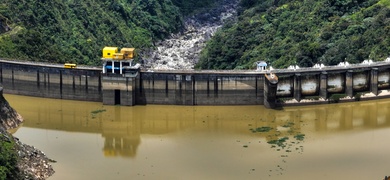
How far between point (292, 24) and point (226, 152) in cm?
3109

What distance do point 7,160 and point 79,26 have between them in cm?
4187

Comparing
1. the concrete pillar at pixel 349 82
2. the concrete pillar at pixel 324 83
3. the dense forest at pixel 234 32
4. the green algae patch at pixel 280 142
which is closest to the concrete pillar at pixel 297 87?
the concrete pillar at pixel 324 83

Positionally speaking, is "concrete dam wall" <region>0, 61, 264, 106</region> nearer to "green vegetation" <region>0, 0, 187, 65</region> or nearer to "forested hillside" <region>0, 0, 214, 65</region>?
"forested hillside" <region>0, 0, 214, 65</region>

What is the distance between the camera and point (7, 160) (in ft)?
94.0

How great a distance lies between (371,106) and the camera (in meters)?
44.2

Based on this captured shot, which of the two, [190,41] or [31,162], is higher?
[190,41]

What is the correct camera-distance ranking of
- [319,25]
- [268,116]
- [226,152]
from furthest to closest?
[319,25]
[268,116]
[226,152]

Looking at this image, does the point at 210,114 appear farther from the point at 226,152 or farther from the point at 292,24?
the point at 292,24

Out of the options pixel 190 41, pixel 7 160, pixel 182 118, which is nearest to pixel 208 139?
pixel 182 118

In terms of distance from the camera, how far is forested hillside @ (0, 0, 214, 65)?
57.0 metres

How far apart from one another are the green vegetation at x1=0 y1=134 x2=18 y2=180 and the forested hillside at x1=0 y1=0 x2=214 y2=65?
23845 millimetres

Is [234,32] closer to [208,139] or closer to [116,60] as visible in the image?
[116,60]

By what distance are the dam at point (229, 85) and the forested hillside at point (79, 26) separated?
A: 12.6m

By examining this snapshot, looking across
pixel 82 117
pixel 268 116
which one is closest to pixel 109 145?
pixel 82 117
